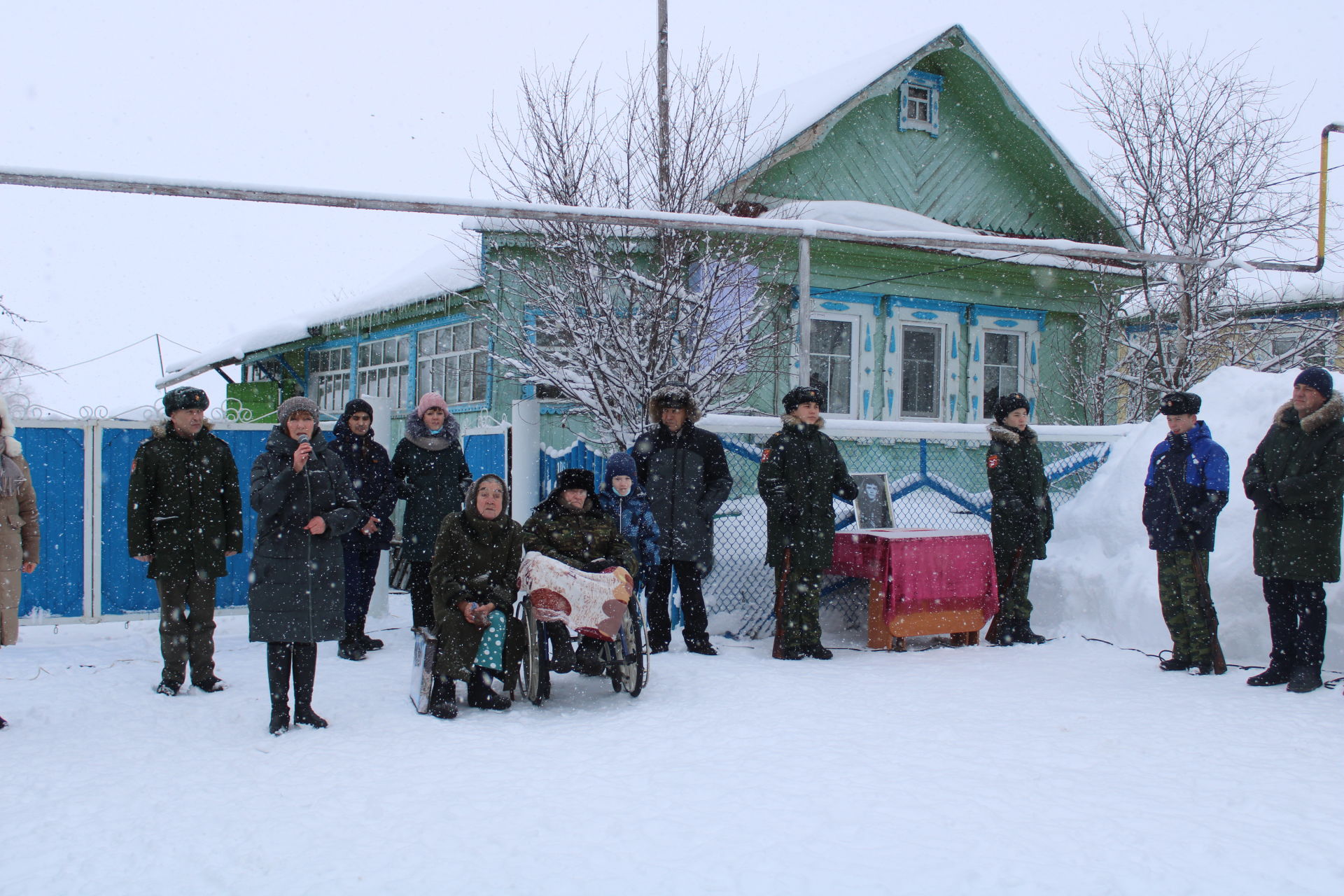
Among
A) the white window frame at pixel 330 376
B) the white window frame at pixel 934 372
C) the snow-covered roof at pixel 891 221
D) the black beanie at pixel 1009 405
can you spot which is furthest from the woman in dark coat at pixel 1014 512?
the white window frame at pixel 330 376

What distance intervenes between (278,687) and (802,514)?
10.9ft

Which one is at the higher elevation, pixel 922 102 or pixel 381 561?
pixel 922 102

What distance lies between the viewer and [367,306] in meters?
17.8

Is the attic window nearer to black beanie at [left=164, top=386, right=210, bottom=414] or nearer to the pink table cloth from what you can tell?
the pink table cloth

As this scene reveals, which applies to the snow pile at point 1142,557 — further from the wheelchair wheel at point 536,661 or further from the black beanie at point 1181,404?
the wheelchair wheel at point 536,661

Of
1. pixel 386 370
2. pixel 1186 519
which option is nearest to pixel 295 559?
pixel 1186 519

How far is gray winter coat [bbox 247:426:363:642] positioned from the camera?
460 centimetres

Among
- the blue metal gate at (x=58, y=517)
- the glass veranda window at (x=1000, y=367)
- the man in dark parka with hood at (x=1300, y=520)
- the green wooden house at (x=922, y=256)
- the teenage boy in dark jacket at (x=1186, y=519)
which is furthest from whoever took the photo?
the glass veranda window at (x=1000, y=367)

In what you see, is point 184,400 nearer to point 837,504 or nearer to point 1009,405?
point 837,504

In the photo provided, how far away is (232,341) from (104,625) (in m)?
14.7

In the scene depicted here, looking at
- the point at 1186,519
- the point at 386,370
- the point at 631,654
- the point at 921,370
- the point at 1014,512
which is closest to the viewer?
the point at 631,654

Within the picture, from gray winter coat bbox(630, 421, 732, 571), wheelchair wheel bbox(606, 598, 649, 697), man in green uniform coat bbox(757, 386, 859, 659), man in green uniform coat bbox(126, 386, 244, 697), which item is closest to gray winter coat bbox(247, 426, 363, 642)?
man in green uniform coat bbox(126, 386, 244, 697)

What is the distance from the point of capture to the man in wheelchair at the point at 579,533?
543 centimetres

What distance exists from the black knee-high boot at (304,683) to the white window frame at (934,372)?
1017cm
